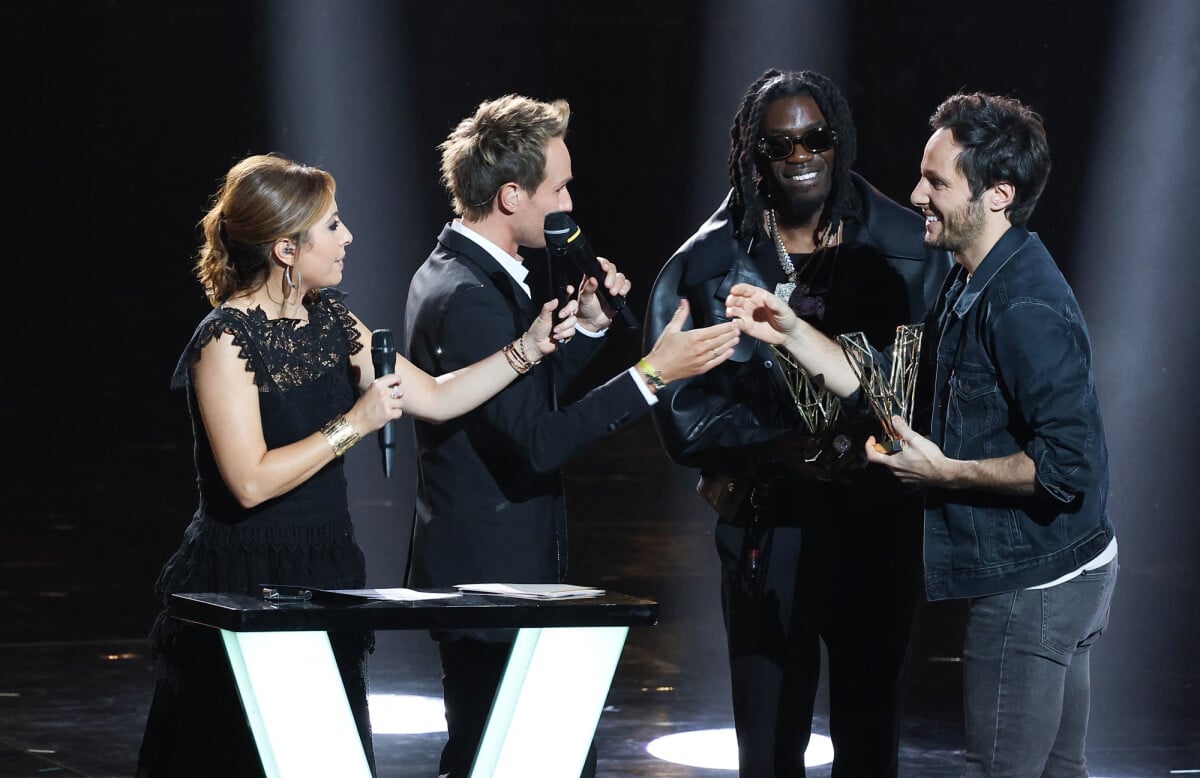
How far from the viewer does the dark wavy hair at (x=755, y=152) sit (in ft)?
10.2

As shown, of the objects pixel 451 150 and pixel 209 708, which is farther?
pixel 451 150

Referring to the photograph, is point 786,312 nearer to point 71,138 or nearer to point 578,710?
point 578,710

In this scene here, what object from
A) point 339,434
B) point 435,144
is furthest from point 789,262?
point 435,144

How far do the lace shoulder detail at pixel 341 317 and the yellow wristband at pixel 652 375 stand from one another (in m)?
0.56

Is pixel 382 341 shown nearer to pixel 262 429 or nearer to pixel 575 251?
pixel 262 429

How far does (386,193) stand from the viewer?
28.3 feet

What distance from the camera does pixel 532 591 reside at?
266 cm

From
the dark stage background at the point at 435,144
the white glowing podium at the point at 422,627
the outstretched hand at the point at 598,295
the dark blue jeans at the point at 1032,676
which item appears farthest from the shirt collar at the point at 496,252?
the dark stage background at the point at 435,144

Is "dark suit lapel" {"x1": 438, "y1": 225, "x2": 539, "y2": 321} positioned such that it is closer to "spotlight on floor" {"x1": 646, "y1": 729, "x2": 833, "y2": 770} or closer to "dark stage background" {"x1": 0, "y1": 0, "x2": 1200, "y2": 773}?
"spotlight on floor" {"x1": 646, "y1": 729, "x2": 833, "y2": 770}

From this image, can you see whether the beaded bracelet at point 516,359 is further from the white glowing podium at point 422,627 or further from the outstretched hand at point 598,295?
the white glowing podium at point 422,627

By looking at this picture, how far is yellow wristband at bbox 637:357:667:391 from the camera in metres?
2.96

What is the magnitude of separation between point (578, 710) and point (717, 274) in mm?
1022

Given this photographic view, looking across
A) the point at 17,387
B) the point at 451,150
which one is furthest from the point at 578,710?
the point at 17,387

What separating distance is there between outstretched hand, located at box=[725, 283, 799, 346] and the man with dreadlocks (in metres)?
0.17
